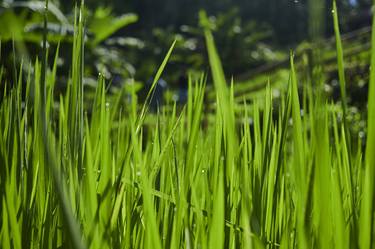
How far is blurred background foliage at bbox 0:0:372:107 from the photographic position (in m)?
0.83

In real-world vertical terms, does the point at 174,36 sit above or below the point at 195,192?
above

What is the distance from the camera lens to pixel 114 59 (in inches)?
299

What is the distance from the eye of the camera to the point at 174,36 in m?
4.43

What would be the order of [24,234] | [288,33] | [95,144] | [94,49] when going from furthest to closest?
[288,33] → [94,49] → [95,144] → [24,234]

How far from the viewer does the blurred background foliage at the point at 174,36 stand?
831 millimetres

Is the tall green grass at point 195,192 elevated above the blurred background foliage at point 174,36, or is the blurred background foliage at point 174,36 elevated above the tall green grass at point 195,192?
the blurred background foliage at point 174,36

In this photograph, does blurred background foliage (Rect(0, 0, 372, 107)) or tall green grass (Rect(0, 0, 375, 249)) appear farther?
blurred background foliage (Rect(0, 0, 372, 107))

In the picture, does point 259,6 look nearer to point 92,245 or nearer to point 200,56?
point 200,56

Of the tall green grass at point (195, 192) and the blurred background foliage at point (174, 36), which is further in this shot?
the blurred background foliage at point (174, 36)

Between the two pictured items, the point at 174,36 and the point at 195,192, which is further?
the point at 174,36

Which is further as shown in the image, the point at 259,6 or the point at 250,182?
the point at 259,6

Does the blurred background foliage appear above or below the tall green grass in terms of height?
Result: above

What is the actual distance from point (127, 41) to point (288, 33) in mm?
14542

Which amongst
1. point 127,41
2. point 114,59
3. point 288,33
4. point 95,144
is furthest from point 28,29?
point 288,33
